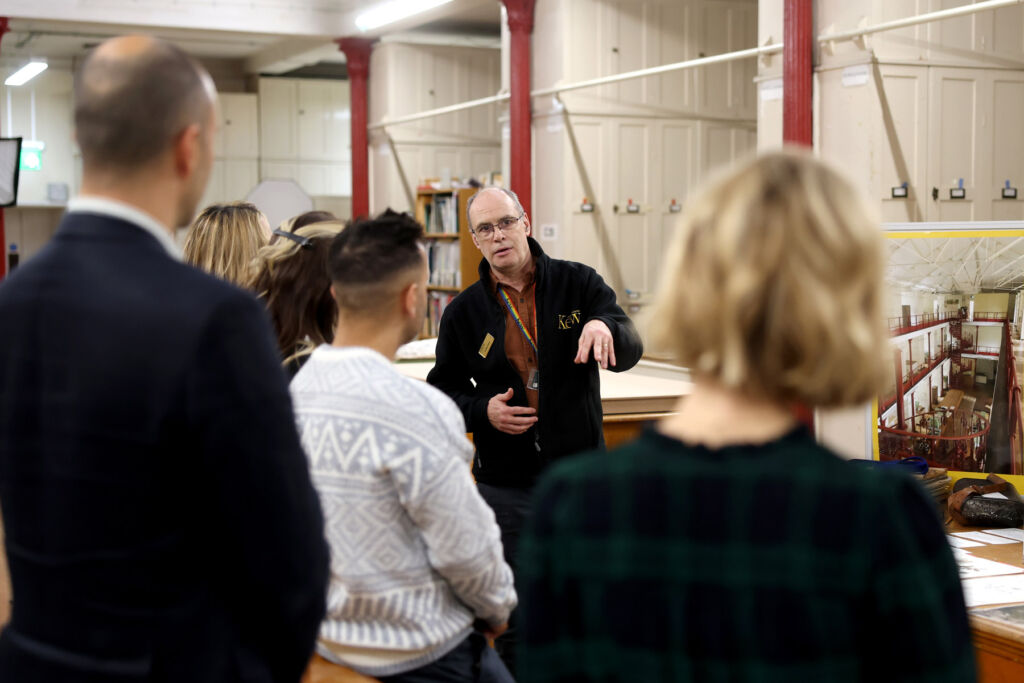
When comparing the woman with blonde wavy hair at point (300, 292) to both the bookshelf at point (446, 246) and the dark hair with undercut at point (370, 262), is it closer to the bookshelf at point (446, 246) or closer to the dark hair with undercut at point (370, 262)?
the dark hair with undercut at point (370, 262)

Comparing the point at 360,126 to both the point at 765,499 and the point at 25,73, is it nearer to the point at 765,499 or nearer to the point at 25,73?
the point at 25,73

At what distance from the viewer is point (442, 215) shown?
11.0 meters

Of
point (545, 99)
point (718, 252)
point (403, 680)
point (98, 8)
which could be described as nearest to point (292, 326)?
point (403, 680)

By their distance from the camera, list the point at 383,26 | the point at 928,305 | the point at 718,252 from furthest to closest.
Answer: the point at 383,26 < the point at 928,305 < the point at 718,252

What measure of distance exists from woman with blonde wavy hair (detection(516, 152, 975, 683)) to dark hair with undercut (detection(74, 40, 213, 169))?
63cm

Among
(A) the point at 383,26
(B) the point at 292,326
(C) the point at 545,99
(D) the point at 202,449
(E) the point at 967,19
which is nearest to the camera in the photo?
(D) the point at 202,449

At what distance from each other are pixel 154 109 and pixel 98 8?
1024 cm

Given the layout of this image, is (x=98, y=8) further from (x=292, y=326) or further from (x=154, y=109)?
(x=154, y=109)

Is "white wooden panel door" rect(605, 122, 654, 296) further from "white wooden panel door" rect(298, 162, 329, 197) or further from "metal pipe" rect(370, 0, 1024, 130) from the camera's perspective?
"white wooden panel door" rect(298, 162, 329, 197)

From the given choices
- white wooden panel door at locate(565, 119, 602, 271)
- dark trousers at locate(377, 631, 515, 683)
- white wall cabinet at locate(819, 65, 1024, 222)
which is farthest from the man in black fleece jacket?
white wooden panel door at locate(565, 119, 602, 271)

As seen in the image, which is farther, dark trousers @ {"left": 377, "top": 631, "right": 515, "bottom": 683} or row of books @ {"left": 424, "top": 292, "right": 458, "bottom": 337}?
row of books @ {"left": 424, "top": 292, "right": 458, "bottom": 337}

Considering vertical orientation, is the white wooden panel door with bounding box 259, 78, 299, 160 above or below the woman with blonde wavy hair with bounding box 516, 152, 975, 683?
above

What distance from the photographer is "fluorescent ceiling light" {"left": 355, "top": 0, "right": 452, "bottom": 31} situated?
1011 cm

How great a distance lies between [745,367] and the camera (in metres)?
1.05
